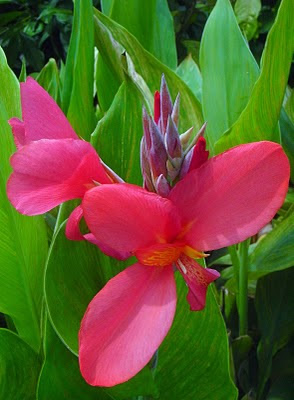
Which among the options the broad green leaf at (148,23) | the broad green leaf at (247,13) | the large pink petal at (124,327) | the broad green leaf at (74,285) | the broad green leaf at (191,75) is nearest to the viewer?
the large pink petal at (124,327)

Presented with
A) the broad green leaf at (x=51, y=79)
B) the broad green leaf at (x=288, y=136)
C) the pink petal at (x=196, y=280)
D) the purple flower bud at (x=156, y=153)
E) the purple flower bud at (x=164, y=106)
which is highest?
the purple flower bud at (x=164, y=106)

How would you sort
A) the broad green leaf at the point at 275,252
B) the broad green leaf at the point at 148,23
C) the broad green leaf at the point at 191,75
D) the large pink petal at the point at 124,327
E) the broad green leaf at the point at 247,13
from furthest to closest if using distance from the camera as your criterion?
the broad green leaf at the point at 247,13 → the broad green leaf at the point at 191,75 → the broad green leaf at the point at 148,23 → the broad green leaf at the point at 275,252 → the large pink petal at the point at 124,327

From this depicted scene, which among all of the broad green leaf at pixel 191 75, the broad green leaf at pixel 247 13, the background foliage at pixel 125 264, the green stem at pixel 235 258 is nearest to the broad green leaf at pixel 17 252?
the background foliage at pixel 125 264

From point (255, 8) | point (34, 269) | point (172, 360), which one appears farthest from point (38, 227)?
point (255, 8)

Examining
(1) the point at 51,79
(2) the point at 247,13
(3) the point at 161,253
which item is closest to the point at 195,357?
(3) the point at 161,253

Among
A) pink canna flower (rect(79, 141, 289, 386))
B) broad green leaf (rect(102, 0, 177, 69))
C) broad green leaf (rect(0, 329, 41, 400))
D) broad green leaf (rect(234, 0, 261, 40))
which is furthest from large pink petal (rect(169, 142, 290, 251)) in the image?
broad green leaf (rect(234, 0, 261, 40))

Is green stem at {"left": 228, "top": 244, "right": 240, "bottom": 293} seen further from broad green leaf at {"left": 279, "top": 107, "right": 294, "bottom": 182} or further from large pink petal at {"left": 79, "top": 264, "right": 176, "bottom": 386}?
large pink petal at {"left": 79, "top": 264, "right": 176, "bottom": 386}

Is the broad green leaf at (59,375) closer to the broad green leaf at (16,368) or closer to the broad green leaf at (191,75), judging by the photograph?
the broad green leaf at (16,368)
